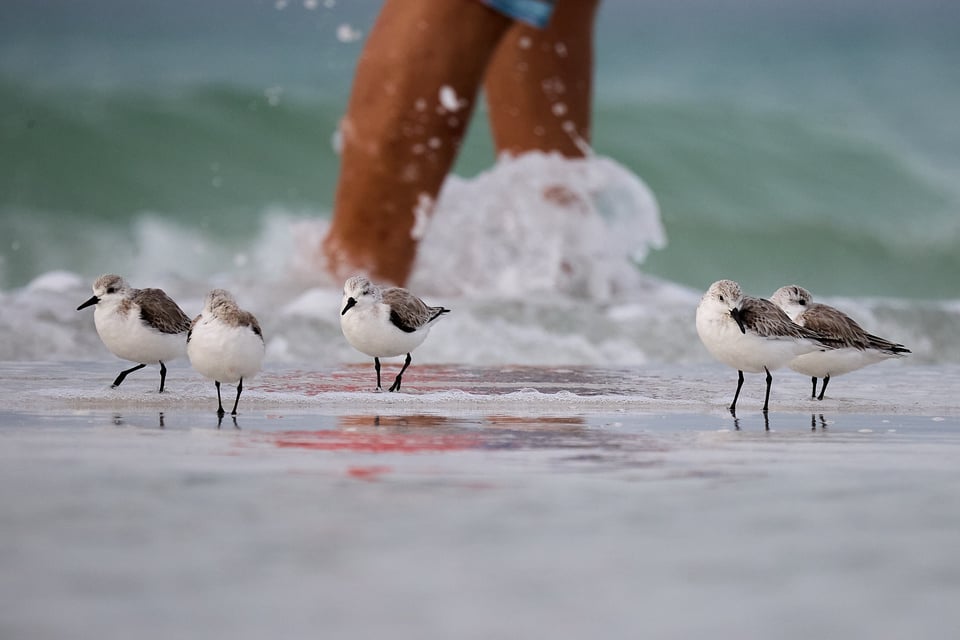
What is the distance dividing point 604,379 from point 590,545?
7.18ft

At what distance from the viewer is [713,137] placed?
1272 cm

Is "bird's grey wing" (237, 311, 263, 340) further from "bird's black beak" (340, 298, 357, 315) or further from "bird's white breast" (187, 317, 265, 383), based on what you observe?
"bird's black beak" (340, 298, 357, 315)

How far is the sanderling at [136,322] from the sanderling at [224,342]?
0.95 ft

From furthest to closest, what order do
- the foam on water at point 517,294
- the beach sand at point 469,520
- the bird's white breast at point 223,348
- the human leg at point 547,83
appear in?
the human leg at point 547,83, the foam on water at point 517,294, the bird's white breast at point 223,348, the beach sand at point 469,520

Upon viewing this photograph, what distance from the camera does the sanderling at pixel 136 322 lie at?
9.82 ft

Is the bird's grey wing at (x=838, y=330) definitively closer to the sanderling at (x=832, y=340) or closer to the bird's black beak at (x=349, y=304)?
the sanderling at (x=832, y=340)

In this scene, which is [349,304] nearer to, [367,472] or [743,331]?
[743,331]

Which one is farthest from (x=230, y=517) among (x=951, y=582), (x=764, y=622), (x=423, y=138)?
(x=423, y=138)

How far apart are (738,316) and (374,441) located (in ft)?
2.78

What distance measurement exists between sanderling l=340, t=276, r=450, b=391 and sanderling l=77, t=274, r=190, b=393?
35 cm

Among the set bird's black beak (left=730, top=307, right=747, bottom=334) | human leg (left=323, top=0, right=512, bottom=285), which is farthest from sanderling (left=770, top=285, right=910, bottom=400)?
human leg (left=323, top=0, right=512, bottom=285)

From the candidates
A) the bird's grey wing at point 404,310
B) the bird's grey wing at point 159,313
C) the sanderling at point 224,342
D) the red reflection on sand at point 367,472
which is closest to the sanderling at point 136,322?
the bird's grey wing at point 159,313

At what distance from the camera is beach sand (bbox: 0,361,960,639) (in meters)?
1.26

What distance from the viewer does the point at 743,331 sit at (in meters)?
2.81
